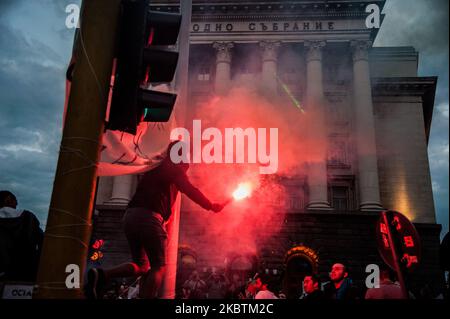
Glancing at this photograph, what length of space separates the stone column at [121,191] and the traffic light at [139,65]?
63.7 feet

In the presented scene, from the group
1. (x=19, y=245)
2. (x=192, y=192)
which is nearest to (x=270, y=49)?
(x=192, y=192)

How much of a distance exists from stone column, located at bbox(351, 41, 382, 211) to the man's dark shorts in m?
19.6

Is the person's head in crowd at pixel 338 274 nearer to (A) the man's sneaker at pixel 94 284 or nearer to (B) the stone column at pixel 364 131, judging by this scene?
(A) the man's sneaker at pixel 94 284

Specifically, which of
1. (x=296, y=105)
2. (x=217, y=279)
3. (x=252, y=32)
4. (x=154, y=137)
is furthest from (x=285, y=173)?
(x=154, y=137)

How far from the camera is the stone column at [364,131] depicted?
20406 millimetres

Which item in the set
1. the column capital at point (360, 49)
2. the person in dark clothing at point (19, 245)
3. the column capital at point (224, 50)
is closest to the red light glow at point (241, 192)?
the person in dark clothing at point (19, 245)

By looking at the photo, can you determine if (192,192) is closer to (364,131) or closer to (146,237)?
(146,237)

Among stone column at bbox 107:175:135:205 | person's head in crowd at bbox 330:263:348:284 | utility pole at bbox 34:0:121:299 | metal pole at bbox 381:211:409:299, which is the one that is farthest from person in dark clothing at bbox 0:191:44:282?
stone column at bbox 107:175:135:205

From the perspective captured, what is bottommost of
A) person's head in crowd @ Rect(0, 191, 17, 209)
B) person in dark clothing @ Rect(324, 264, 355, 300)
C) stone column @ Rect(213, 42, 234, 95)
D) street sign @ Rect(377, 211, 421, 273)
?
person in dark clothing @ Rect(324, 264, 355, 300)

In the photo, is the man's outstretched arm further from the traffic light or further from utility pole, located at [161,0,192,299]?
the traffic light

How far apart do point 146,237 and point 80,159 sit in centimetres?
95

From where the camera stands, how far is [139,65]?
67.9 inches

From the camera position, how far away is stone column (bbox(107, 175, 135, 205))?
67.7 ft

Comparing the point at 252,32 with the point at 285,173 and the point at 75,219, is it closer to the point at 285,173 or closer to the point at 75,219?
the point at 285,173
